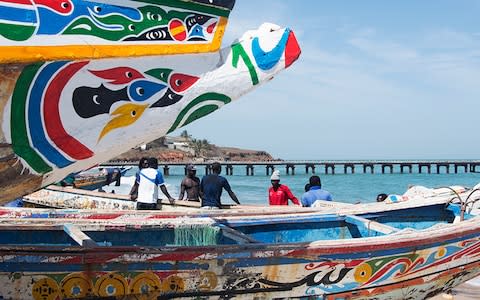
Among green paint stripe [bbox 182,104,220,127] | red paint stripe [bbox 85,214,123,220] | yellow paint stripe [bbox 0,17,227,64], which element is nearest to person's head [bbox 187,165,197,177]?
red paint stripe [bbox 85,214,123,220]

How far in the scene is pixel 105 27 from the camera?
2918 mm

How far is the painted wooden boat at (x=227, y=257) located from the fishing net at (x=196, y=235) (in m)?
0.01

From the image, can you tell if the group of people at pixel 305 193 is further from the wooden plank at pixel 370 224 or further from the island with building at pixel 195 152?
the island with building at pixel 195 152

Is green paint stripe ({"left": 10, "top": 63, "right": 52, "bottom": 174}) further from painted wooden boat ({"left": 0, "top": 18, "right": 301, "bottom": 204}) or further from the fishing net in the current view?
the fishing net

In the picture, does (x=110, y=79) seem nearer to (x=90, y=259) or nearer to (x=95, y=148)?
(x=95, y=148)

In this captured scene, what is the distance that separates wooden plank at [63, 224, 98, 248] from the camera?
13.9ft

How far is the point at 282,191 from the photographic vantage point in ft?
28.2

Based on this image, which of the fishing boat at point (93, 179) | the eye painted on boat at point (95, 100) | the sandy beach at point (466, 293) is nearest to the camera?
the eye painted on boat at point (95, 100)

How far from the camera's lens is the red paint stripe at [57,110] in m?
2.84

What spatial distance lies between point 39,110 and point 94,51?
1.34 feet

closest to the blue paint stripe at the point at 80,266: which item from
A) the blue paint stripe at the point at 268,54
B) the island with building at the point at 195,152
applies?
the blue paint stripe at the point at 268,54

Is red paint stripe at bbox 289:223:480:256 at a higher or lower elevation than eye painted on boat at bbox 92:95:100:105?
lower

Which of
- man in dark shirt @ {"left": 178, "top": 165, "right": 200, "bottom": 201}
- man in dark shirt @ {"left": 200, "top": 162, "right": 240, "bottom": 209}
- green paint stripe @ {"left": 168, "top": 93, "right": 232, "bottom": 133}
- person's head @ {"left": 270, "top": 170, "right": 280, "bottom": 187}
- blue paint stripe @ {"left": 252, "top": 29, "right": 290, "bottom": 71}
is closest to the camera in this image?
green paint stripe @ {"left": 168, "top": 93, "right": 232, "bottom": 133}

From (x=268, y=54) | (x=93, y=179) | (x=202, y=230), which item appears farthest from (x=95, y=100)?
(x=93, y=179)
